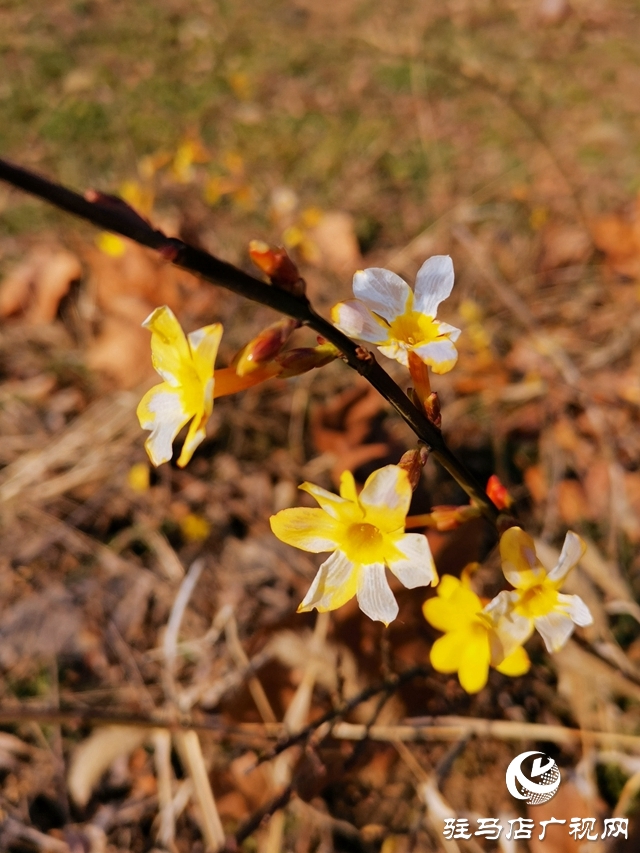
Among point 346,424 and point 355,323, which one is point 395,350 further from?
point 346,424

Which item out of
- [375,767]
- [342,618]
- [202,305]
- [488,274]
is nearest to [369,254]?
[488,274]

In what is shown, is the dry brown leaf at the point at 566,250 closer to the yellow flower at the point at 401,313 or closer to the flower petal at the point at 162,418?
the yellow flower at the point at 401,313

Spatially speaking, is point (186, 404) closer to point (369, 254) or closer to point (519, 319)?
point (519, 319)

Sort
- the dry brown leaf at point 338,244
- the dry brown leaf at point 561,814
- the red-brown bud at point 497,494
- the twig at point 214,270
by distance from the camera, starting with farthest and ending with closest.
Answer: the dry brown leaf at point 338,244, the dry brown leaf at point 561,814, the red-brown bud at point 497,494, the twig at point 214,270

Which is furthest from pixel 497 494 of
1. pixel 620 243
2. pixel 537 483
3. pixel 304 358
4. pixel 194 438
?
pixel 620 243

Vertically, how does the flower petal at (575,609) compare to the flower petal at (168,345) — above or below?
below

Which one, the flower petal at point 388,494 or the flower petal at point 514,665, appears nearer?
the flower petal at point 388,494

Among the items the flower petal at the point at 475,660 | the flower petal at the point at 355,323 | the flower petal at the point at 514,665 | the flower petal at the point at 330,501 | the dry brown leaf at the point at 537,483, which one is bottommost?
the dry brown leaf at the point at 537,483

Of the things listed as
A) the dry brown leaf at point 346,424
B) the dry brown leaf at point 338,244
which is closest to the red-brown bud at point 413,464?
the dry brown leaf at point 346,424
